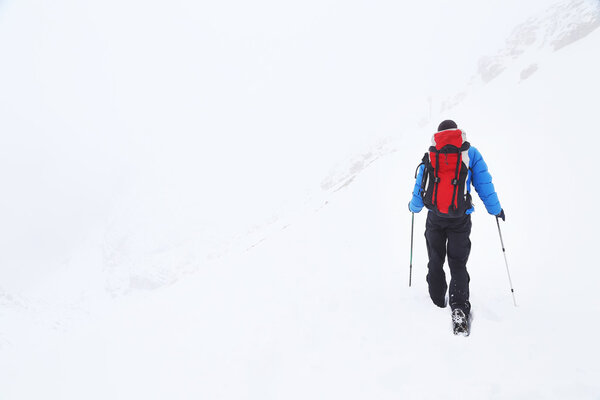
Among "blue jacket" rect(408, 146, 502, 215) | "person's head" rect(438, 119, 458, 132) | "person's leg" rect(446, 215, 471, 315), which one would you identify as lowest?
"person's leg" rect(446, 215, 471, 315)

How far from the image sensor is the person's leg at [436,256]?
386 cm

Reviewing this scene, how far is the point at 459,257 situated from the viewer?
12.2 feet

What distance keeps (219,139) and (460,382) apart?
114125 millimetres

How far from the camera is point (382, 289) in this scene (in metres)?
5.25

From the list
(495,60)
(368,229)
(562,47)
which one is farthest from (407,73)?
(368,229)

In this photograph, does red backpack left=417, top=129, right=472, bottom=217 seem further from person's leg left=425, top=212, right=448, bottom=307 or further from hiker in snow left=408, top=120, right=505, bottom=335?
person's leg left=425, top=212, right=448, bottom=307

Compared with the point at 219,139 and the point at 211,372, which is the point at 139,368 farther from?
the point at 219,139

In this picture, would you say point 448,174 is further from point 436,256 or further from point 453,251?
point 436,256

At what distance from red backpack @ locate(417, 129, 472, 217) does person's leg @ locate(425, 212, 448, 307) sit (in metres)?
0.33

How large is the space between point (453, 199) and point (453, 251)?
2.66 ft

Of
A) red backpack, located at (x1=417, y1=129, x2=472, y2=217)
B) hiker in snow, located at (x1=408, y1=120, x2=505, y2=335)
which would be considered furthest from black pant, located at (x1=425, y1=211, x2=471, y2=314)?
red backpack, located at (x1=417, y1=129, x2=472, y2=217)

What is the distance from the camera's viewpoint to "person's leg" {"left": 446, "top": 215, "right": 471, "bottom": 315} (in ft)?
12.0

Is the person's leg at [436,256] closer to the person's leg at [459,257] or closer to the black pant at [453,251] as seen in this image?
the black pant at [453,251]

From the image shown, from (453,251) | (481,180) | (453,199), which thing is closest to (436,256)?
(453,251)
